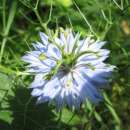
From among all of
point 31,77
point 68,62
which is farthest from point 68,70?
point 31,77

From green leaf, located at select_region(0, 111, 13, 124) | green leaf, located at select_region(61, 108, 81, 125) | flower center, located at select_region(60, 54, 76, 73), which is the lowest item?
green leaf, located at select_region(61, 108, 81, 125)

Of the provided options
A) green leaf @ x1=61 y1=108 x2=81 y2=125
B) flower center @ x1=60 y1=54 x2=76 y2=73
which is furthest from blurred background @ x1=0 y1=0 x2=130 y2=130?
flower center @ x1=60 y1=54 x2=76 y2=73

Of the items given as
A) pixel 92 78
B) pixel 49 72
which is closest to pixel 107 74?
pixel 92 78

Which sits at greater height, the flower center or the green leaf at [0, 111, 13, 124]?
the flower center

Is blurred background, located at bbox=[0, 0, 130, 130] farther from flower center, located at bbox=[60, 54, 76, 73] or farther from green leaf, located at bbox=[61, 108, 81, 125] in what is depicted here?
flower center, located at bbox=[60, 54, 76, 73]

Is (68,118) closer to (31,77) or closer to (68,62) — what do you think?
(31,77)

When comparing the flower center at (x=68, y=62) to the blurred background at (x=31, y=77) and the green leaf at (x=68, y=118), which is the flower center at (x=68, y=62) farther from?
the green leaf at (x=68, y=118)

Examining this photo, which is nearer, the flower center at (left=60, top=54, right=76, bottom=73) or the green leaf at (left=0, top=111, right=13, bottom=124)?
the flower center at (left=60, top=54, right=76, bottom=73)
